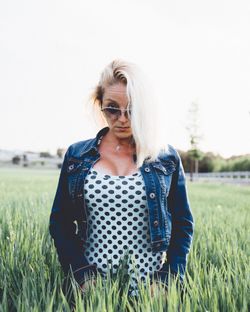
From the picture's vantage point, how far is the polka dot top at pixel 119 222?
211 cm

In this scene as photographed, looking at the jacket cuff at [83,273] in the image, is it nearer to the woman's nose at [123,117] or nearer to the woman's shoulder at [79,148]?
the woman's shoulder at [79,148]

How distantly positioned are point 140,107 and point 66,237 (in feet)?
2.32

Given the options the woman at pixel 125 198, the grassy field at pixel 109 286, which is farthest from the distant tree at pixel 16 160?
the woman at pixel 125 198

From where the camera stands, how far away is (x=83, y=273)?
7.04 ft

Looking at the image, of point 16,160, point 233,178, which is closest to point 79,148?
point 233,178

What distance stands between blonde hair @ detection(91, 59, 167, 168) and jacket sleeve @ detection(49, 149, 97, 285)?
15.7 inches

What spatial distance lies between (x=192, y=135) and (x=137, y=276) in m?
41.3

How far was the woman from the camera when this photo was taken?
2117 mm

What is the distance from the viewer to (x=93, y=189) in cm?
213

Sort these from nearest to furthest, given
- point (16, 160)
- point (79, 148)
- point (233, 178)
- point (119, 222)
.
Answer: point (119, 222) < point (79, 148) < point (233, 178) < point (16, 160)

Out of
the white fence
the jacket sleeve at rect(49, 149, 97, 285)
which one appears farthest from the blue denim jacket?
the white fence

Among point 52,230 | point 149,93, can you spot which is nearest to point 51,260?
point 52,230

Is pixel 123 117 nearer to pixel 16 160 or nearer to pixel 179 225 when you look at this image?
pixel 179 225

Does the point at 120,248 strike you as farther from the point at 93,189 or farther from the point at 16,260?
the point at 16,260
